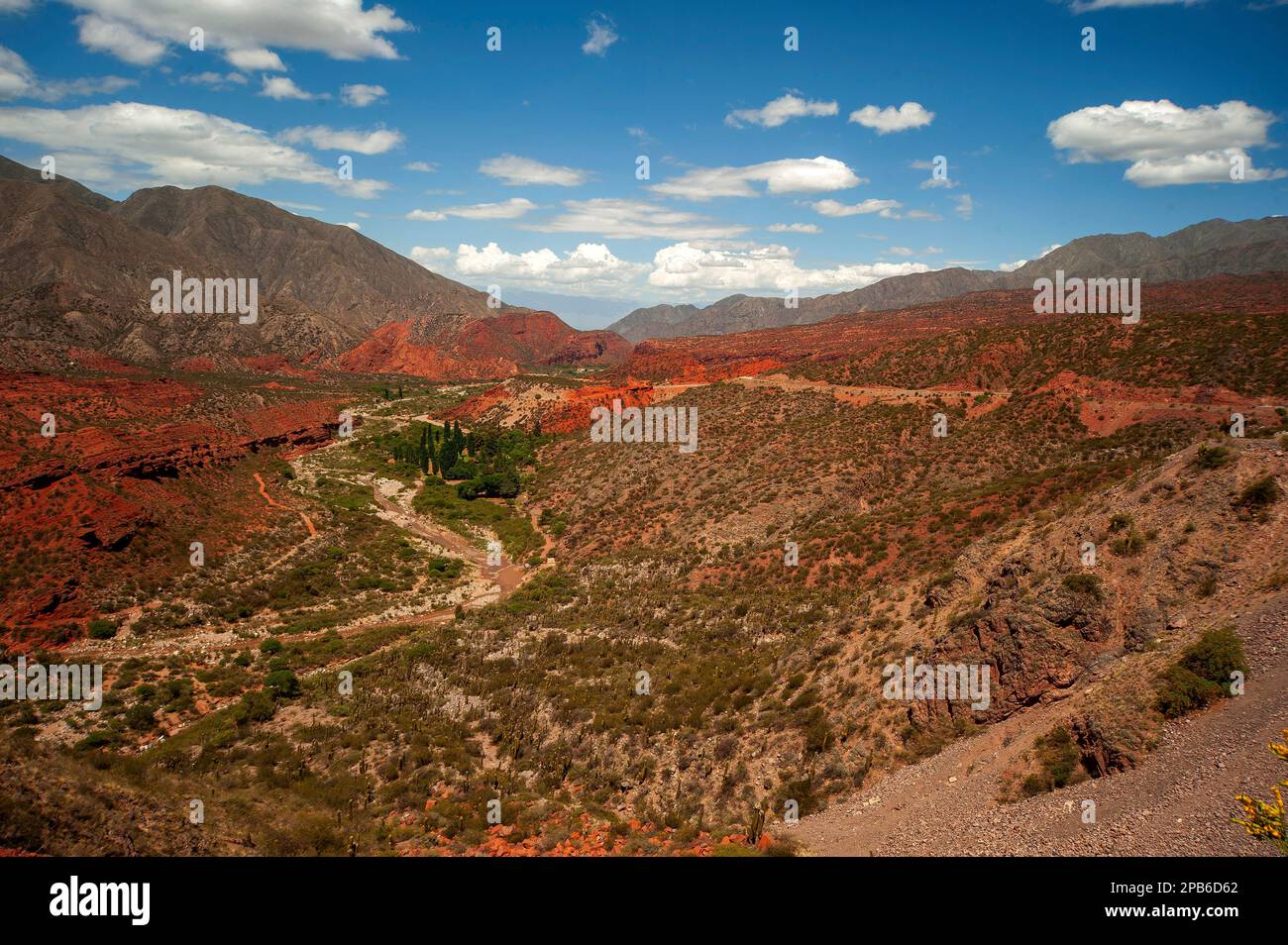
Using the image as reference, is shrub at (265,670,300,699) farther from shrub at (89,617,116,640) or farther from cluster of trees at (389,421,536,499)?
cluster of trees at (389,421,536,499)

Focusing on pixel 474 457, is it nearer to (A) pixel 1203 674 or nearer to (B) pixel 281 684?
(B) pixel 281 684

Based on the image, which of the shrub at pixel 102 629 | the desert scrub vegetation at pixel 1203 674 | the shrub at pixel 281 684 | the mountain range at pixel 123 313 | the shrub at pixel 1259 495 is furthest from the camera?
the mountain range at pixel 123 313

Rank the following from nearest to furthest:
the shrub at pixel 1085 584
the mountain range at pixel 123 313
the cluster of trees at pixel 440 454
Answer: the shrub at pixel 1085 584, the cluster of trees at pixel 440 454, the mountain range at pixel 123 313

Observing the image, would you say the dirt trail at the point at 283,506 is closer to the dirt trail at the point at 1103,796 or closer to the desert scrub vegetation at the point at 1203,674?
the dirt trail at the point at 1103,796

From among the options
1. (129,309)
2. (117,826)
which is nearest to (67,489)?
(117,826)

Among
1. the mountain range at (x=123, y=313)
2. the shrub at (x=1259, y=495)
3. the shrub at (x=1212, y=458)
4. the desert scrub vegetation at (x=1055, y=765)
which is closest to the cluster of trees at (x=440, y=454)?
the shrub at (x=1212, y=458)
